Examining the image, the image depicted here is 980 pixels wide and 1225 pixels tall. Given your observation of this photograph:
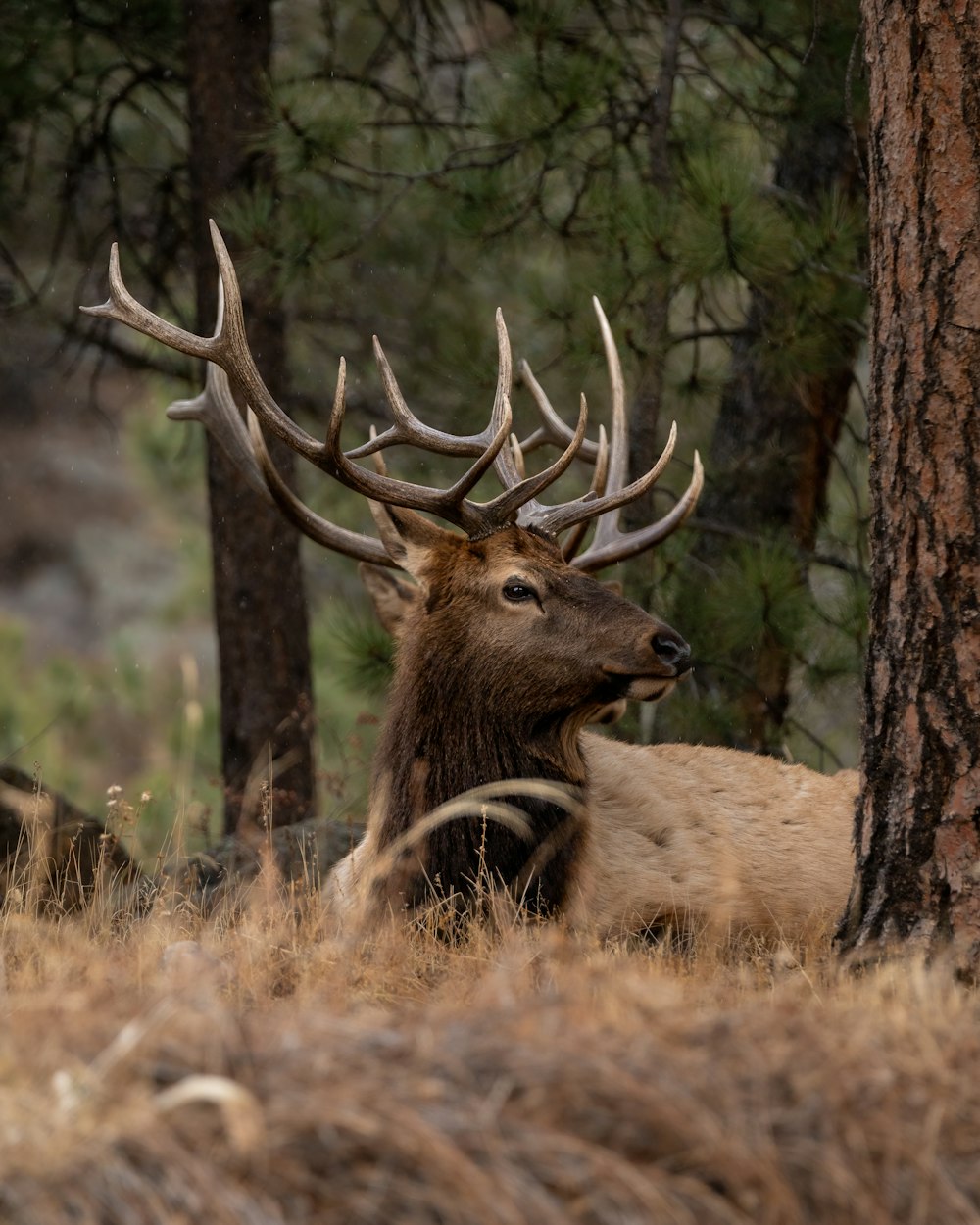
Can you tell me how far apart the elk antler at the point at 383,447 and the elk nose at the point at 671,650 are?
0.64 metres

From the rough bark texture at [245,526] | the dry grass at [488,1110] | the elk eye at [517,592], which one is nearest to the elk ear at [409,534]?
the elk eye at [517,592]

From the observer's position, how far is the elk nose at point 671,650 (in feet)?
16.8

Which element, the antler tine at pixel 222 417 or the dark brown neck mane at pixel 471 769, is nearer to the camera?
the dark brown neck mane at pixel 471 769

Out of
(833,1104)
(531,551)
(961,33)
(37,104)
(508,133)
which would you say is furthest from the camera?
(37,104)

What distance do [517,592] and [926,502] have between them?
1.71 m

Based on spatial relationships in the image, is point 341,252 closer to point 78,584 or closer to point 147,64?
point 147,64

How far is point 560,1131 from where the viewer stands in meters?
2.45

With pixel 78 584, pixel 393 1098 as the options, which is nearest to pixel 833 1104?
pixel 393 1098

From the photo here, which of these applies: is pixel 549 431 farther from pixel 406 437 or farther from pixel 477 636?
pixel 477 636

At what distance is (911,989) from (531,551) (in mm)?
2518

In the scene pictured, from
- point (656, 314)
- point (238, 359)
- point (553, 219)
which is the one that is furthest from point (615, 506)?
point (553, 219)

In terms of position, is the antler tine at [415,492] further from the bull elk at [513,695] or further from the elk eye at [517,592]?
the elk eye at [517,592]

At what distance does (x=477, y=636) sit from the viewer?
5.41 meters

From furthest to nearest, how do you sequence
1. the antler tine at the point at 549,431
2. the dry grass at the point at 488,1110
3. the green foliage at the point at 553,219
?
the green foliage at the point at 553,219
the antler tine at the point at 549,431
the dry grass at the point at 488,1110
